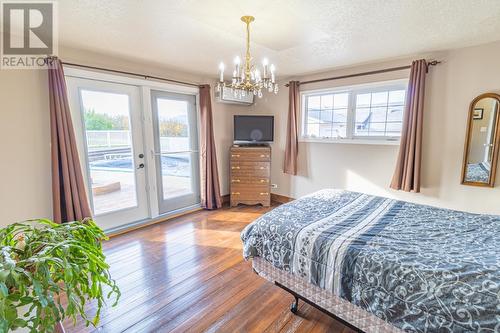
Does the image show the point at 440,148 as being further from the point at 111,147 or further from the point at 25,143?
the point at 25,143

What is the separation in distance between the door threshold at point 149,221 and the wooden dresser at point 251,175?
0.79 meters

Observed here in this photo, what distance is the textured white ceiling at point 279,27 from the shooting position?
1.79 metres

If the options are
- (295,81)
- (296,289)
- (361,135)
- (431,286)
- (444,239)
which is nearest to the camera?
(431,286)

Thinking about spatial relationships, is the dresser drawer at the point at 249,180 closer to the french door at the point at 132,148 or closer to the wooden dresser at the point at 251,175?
the wooden dresser at the point at 251,175

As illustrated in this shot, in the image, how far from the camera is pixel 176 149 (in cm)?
391

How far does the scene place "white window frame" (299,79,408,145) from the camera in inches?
128

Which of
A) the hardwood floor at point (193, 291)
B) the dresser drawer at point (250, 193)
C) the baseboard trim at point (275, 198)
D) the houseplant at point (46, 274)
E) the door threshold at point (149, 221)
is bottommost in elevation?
the hardwood floor at point (193, 291)

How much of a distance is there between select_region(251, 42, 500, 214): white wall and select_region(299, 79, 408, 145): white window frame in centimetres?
7

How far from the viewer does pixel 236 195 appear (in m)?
4.36

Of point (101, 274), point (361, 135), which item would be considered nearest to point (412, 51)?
point (361, 135)

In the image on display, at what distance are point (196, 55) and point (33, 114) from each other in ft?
6.19

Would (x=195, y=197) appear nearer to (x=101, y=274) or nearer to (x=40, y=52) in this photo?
(x=40, y=52)

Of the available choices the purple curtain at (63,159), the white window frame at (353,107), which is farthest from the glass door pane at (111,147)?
the white window frame at (353,107)

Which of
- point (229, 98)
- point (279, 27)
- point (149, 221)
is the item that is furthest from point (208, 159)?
point (279, 27)
